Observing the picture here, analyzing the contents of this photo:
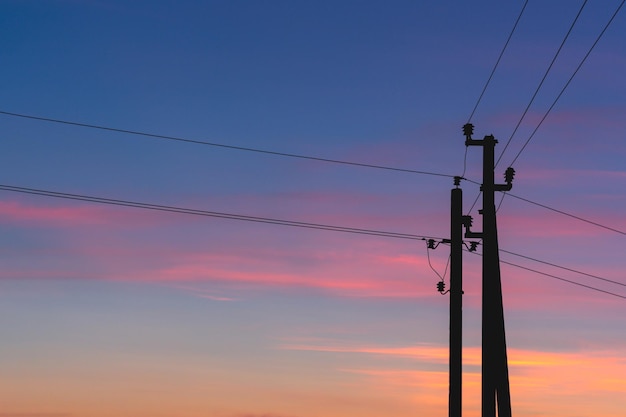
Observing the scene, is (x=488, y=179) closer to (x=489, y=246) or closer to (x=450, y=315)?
(x=489, y=246)

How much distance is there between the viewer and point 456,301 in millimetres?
40156

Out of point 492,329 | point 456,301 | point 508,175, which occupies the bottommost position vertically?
point 492,329

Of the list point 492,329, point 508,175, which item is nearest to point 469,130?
point 508,175

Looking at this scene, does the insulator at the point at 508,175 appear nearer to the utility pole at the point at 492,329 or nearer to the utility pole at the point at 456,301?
the utility pole at the point at 492,329

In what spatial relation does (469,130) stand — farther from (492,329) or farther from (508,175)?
(492,329)

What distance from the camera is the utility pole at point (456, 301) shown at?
3938cm

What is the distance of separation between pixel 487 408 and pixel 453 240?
22.0ft

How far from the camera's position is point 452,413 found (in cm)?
3944

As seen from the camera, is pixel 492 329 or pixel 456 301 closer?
pixel 492 329

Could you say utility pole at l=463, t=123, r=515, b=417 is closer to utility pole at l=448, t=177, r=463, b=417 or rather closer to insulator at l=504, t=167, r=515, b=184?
insulator at l=504, t=167, r=515, b=184

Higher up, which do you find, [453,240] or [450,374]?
[453,240]

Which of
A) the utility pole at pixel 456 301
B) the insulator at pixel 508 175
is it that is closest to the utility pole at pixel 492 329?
the insulator at pixel 508 175

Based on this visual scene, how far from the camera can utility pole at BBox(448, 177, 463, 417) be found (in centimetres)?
3938

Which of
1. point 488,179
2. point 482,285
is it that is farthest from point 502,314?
point 488,179
